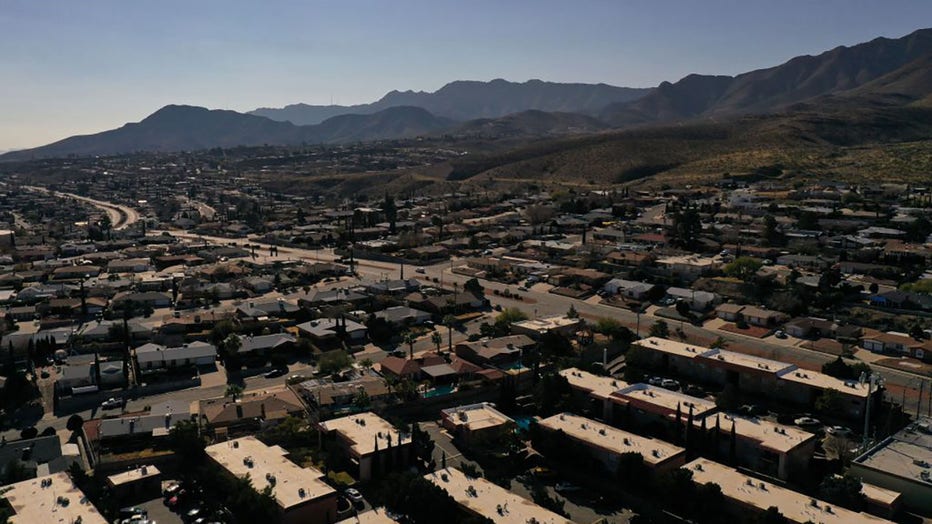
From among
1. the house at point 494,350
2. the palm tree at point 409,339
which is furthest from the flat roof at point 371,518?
the palm tree at point 409,339

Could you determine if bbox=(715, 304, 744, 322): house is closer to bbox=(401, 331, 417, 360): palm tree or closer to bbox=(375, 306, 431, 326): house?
bbox=(375, 306, 431, 326): house

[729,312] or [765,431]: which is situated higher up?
[765,431]

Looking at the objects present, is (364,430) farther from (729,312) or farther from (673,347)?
(729,312)

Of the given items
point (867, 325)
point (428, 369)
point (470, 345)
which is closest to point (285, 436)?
point (428, 369)

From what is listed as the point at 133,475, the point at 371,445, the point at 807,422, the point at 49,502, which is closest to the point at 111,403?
the point at 133,475

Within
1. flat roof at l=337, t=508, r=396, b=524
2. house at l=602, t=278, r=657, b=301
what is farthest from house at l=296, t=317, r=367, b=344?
flat roof at l=337, t=508, r=396, b=524

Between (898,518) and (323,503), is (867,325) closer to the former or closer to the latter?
(898,518)

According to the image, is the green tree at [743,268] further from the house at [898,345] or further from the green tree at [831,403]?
the green tree at [831,403]
